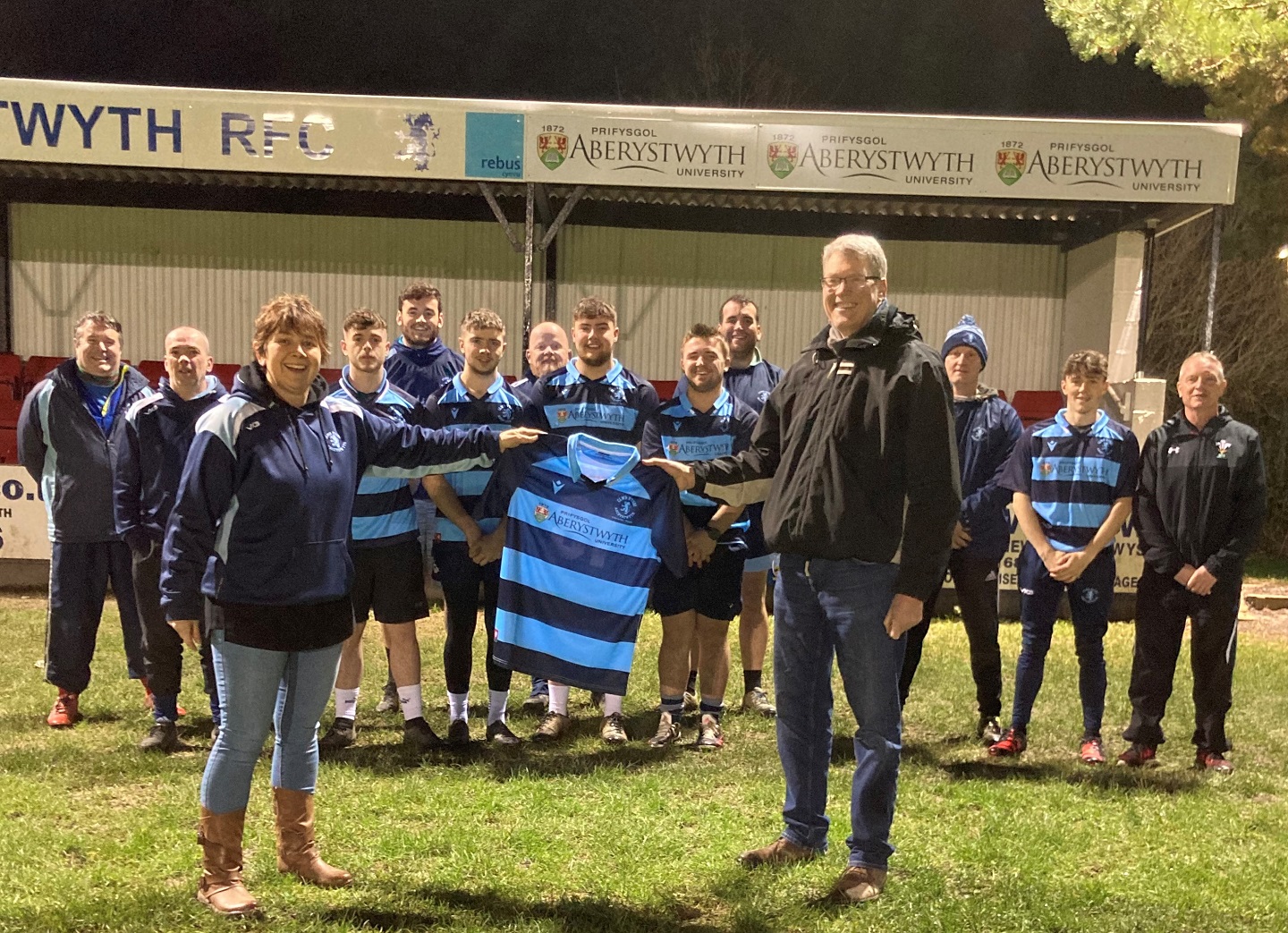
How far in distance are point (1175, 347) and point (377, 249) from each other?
47.4 feet

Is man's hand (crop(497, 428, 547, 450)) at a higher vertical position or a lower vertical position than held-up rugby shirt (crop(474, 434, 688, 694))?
higher

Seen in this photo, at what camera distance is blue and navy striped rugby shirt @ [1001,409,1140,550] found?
4.84m

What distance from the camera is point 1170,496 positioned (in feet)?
15.6

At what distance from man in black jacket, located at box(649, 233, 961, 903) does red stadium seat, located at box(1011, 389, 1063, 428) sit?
298 inches

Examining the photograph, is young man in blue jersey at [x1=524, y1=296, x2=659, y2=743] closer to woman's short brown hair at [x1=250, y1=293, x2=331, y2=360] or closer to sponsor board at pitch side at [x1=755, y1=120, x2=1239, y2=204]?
woman's short brown hair at [x1=250, y1=293, x2=331, y2=360]

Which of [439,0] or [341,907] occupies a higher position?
[439,0]

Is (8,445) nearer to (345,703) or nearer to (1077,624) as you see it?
(345,703)

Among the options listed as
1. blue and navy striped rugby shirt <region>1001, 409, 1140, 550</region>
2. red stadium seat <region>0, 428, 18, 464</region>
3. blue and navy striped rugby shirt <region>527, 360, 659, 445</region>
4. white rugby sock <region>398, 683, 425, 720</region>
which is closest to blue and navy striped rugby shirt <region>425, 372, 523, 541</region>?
blue and navy striped rugby shirt <region>527, 360, 659, 445</region>

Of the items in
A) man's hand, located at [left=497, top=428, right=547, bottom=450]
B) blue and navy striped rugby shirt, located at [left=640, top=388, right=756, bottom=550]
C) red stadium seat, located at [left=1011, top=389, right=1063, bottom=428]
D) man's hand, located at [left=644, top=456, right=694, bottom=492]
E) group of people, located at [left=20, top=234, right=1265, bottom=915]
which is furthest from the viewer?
red stadium seat, located at [left=1011, top=389, right=1063, bottom=428]

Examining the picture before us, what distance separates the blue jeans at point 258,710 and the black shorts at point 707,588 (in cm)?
206

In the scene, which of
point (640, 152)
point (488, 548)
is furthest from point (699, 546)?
point (640, 152)

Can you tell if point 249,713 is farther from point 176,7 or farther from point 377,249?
point 176,7

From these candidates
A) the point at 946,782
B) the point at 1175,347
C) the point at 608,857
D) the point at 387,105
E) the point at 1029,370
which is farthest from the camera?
the point at 1175,347

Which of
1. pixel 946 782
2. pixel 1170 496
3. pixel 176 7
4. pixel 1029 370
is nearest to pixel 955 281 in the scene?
pixel 1029 370
